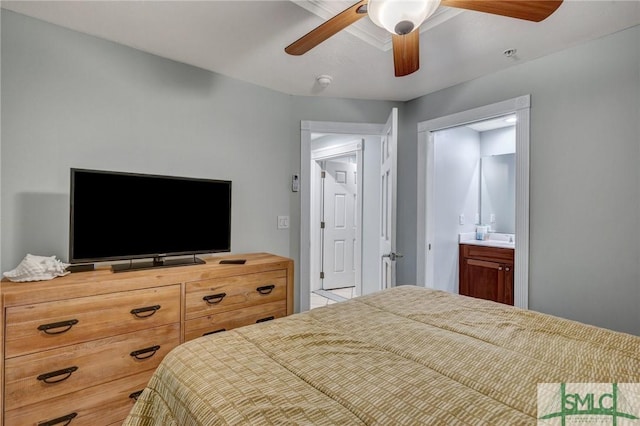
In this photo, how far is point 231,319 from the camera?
2.20 m

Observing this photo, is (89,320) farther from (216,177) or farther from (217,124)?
(217,124)

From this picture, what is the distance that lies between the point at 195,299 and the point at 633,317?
2.59 metres

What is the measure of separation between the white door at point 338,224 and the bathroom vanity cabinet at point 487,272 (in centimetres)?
176

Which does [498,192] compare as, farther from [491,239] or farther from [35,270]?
[35,270]

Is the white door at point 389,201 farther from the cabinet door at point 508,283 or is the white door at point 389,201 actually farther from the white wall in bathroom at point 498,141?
the white wall in bathroom at point 498,141

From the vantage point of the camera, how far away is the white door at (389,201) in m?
2.64

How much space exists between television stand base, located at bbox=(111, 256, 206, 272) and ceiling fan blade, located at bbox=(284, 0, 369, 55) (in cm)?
148

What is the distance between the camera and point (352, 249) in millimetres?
5273

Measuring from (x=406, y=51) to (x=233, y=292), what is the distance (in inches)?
68.4

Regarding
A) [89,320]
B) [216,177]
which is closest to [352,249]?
[216,177]

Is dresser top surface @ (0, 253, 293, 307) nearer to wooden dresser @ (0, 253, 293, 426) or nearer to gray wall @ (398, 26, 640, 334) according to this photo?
wooden dresser @ (0, 253, 293, 426)

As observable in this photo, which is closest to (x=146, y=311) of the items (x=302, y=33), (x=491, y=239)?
(x=302, y=33)

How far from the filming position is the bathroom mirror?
164 inches

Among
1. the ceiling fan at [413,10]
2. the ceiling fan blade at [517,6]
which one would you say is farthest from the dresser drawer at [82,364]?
the ceiling fan blade at [517,6]
